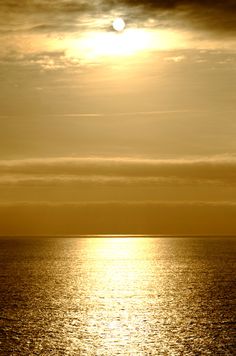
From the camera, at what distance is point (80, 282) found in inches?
6816

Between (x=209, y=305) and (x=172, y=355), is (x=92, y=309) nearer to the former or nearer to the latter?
(x=209, y=305)

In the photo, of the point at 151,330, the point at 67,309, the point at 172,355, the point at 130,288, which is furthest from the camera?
the point at 130,288

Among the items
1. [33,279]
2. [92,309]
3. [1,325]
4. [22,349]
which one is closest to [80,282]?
[33,279]

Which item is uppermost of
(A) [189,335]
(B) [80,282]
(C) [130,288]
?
(B) [80,282]

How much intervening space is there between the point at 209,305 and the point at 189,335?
32249 mm

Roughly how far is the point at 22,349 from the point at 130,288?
271ft

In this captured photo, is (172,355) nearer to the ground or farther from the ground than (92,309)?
nearer to the ground

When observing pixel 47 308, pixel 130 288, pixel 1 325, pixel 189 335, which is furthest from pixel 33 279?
pixel 189 335

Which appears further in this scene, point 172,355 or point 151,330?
point 151,330

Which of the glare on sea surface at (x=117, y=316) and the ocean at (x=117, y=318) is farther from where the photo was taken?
the glare on sea surface at (x=117, y=316)

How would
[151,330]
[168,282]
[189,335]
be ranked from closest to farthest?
1. [189,335]
2. [151,330]
3. [168,282]

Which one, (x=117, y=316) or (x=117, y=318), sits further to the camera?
(x=117, y=316)

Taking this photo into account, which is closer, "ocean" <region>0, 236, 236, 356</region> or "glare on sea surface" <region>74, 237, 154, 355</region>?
"ocean" <region>0, 236, 236, 356</region>

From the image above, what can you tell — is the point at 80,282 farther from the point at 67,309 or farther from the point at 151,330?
the point at 151,330
